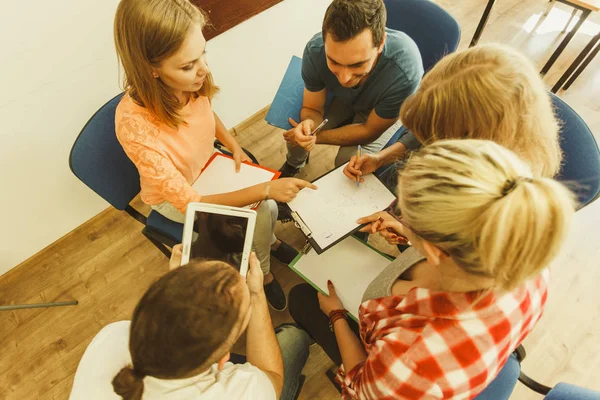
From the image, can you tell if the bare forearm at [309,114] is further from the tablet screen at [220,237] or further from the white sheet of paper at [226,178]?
the tablet screen at [220,237]

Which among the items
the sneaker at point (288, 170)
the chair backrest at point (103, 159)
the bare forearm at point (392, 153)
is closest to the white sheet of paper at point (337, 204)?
the bare forearm at point (392, 153)

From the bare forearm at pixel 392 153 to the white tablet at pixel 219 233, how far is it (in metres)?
0.61

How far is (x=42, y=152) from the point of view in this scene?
1489 millimetres

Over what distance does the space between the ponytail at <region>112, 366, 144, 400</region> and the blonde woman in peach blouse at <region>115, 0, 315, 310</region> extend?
57 centimetres

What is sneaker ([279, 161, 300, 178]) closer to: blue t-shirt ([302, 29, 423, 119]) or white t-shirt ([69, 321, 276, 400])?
blue t-shirt ([302, 29, 423, 119])

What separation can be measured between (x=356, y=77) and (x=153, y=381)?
1167 millimetres

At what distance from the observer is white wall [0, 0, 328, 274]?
48.7 inches

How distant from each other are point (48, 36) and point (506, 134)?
5.05 ft

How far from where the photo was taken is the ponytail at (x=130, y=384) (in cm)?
69

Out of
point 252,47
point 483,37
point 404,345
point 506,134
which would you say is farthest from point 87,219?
point 483,37

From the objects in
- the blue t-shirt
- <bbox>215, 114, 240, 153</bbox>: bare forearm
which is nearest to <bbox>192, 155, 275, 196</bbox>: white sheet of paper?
<bbox>215, 114, 240, 153</bbox>: bare forearm

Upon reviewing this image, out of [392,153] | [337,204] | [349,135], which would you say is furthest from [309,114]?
[337,204]

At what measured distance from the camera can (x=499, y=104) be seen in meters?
0.81

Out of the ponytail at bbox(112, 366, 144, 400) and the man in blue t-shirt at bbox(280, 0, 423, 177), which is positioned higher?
the man in blue t-shirt at bbox(280, 0, 423, 177)
